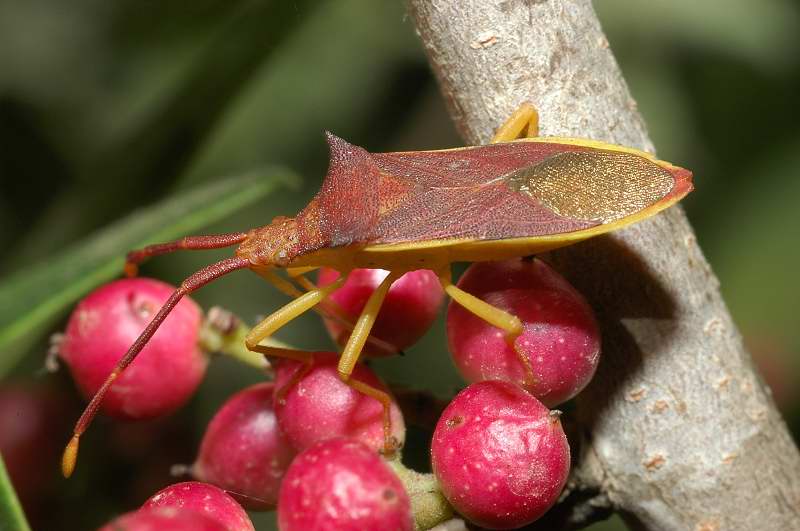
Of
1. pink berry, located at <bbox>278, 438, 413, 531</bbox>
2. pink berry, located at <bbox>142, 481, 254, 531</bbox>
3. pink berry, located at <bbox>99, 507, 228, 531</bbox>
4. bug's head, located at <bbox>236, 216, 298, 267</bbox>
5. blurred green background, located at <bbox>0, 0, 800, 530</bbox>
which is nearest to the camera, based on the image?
pink berry, located at <bbox>99, 507, 228, 531</bbox>

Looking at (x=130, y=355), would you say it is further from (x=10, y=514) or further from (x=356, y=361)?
(x=10, y=514)

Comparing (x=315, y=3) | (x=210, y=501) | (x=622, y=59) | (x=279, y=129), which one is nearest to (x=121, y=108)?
(x=279, y=129)

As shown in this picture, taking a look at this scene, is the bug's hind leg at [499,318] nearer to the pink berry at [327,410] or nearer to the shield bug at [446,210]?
the shield bug at [446,210]

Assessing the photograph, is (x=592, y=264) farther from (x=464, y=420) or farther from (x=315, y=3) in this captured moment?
(x=315, y=3)

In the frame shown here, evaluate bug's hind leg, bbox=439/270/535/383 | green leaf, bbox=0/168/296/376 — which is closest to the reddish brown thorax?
bug's hind leg, bbox=439/270/535/383

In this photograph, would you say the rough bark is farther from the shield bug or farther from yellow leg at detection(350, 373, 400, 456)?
yellow leg at detection(350, 373, 400, 456)

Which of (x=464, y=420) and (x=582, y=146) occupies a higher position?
(x=582, y=146)

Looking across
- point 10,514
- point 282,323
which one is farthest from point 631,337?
point 10,514
